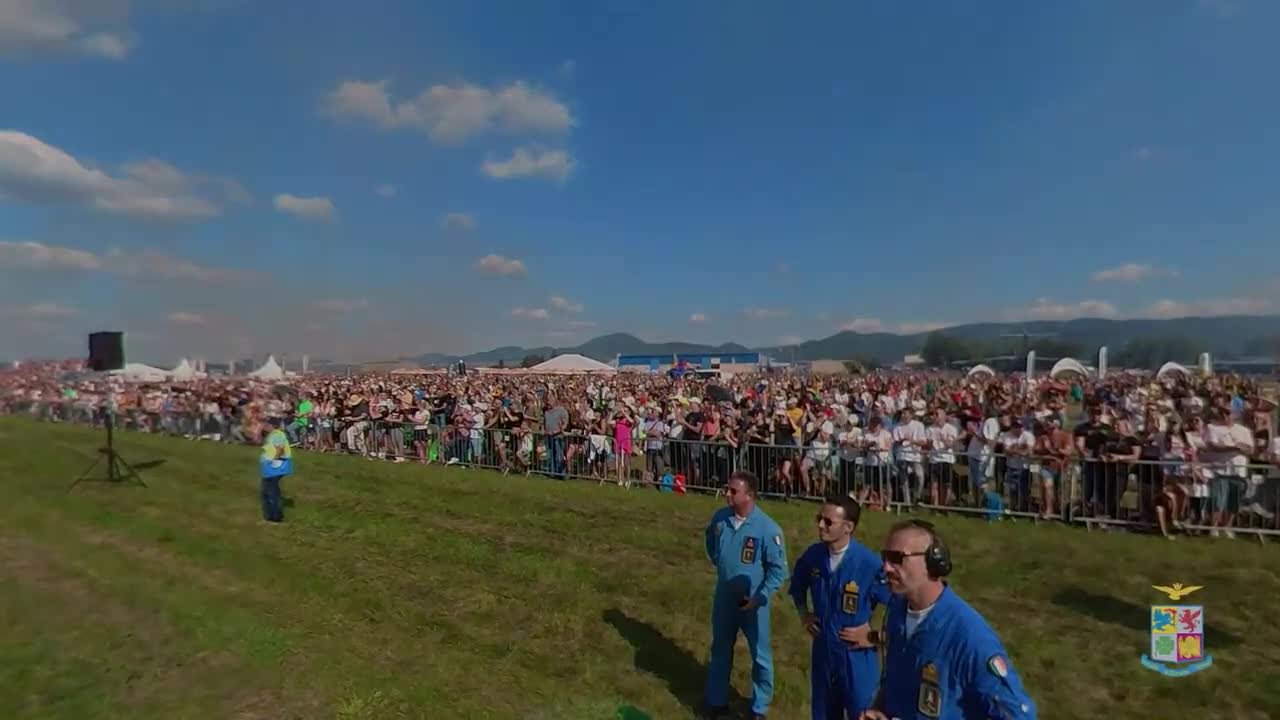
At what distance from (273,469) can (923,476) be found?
1052 centimetres

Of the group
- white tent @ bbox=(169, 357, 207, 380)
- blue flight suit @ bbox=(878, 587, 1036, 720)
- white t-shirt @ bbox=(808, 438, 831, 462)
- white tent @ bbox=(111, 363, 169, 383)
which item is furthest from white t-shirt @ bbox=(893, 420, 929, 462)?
white tent @ bbox=(111, 363, 169, 383)

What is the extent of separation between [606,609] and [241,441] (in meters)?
22.0

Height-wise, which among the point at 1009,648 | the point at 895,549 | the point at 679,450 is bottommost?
the point at 1009,648

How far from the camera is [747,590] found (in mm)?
5289

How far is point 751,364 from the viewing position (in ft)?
238

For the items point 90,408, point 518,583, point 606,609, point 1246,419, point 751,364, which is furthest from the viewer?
point 751,364

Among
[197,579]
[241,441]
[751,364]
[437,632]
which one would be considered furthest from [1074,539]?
[751,364]

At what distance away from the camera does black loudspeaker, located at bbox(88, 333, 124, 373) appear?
562 inches

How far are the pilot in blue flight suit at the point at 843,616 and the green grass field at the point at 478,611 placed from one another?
164 cm

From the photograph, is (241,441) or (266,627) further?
(241,441)

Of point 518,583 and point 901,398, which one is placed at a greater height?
point 901,398

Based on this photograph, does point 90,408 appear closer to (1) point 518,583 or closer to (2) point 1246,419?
(1) point 518,583

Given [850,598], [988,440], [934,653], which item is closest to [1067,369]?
[988,440]

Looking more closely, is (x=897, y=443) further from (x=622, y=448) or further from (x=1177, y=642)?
(x=1177, y=642)
